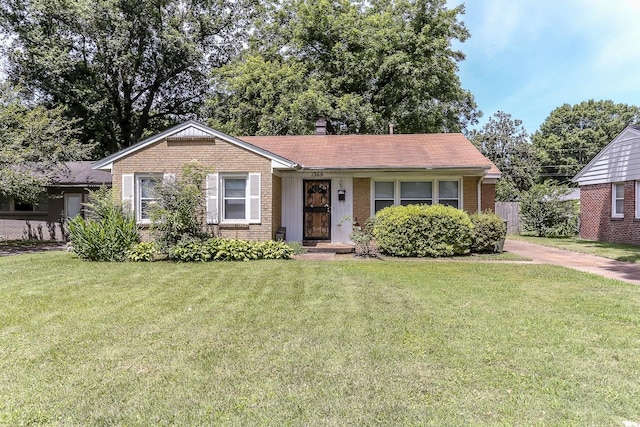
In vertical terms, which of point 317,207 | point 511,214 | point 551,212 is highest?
point 317,207

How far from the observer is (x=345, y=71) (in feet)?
76.9

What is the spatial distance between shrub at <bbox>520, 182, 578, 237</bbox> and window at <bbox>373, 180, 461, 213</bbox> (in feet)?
28.9

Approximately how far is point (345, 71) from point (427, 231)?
15.3 m

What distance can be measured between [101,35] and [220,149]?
17.6 metres

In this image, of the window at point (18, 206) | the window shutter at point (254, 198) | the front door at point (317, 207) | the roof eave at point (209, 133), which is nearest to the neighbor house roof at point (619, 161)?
the front door at point (317, 207)

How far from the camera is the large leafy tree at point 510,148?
114ft

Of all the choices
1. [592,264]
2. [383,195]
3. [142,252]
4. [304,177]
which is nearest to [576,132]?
[383,195]

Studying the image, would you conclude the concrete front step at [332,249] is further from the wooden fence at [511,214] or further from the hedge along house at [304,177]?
the wooden fence at [511,214]

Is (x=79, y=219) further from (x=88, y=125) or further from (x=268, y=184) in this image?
(x=88, y=125)

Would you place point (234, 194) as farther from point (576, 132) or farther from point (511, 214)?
point (576, 132)

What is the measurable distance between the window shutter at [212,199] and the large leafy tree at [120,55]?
55.7ft

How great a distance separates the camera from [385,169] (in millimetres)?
12570

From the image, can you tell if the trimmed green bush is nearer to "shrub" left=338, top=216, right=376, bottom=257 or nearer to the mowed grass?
"shrub" left=338, top=216, right=376, bottom=257

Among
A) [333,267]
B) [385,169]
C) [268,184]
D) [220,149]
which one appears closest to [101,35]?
[220,149]
